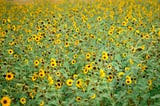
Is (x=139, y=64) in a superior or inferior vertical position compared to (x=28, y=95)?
superior

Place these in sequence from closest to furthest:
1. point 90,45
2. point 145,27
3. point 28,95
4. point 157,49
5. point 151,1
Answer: point 28,95 → point 157,49 → point 90,45 → point 145,27 → point 151,1

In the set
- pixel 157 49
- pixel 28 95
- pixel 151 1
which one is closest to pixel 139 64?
pixel 157 49

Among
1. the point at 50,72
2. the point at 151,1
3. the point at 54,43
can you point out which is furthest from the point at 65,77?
the point at 151,1

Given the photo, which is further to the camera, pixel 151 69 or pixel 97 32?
pixel 97 32

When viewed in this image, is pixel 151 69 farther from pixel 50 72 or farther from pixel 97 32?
pixel 97 32

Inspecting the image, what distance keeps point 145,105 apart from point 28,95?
1.74 meters

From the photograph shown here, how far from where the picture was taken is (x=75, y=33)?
7.27m

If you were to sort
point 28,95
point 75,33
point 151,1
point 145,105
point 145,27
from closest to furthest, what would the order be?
point 145,105, point 28,95, point 75,33, point 145,27, point 151,1

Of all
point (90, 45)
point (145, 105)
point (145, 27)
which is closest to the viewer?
point (145, 105)

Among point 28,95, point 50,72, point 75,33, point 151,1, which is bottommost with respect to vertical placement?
point 28,95

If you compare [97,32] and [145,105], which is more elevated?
[97,32]

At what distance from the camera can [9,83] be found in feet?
15.6

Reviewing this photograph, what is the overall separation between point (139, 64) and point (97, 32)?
2.75m

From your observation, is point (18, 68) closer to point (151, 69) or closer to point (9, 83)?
point (9, 83)
